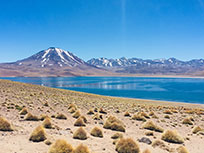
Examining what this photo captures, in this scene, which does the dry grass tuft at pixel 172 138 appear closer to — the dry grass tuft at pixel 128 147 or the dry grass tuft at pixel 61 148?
the dry grass tuft at pixel 128 147

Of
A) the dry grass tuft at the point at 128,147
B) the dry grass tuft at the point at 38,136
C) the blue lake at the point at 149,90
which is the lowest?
the blue lake at the point at 149,90

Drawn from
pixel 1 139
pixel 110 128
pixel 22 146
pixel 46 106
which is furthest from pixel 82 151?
pixel 46 106

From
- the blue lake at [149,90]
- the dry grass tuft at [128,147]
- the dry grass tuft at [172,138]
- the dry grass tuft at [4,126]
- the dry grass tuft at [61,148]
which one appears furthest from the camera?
the blue lake at [149,90]

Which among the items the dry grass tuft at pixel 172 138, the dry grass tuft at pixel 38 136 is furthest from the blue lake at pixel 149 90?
the dry grass tuft at pixel 38 136

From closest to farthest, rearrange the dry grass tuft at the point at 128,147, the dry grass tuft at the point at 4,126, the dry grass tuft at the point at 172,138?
the dry grass tuft at the point at 128,147, the dry grass tuft at the point at 4,126, the dry grass tuft at the point at 172,138

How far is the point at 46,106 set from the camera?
19156 mm

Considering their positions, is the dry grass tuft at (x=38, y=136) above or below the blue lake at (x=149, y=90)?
above

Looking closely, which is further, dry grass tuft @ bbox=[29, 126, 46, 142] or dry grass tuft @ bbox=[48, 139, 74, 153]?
dry grass tuft @ bbox=[29, 126, 46, 142]

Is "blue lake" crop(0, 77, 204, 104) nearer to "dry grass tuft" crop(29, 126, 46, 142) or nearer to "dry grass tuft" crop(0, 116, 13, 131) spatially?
"dry grass tuft" crop(29, 126, 46, 142)

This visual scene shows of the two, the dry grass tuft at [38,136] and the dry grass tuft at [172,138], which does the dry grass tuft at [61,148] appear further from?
the dry grass tuft at [172,138]

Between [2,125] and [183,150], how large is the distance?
888 cm

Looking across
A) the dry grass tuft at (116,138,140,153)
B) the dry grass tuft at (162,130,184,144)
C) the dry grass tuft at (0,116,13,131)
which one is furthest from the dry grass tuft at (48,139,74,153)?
the dry grass tuft at (162,130,184,144)

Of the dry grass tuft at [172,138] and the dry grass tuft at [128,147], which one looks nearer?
the dry grass tuft at [128,147]

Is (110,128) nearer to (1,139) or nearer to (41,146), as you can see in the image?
(41,146)
